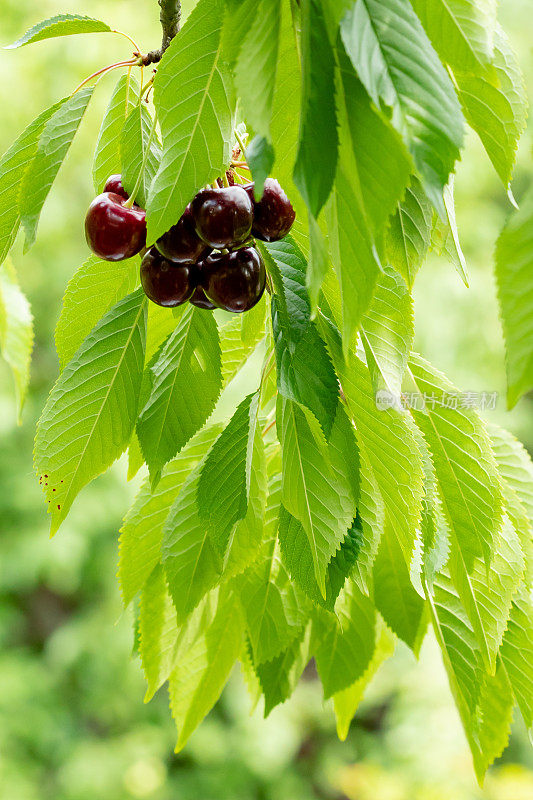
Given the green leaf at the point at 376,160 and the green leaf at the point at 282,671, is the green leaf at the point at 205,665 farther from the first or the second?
the green leaf at the point at 376,160

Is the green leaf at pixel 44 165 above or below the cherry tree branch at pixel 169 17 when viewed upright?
below

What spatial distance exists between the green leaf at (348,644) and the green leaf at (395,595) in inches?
1.5

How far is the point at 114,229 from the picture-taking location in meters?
0.48

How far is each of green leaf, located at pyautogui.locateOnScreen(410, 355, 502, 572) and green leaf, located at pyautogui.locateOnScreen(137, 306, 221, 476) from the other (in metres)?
0.14

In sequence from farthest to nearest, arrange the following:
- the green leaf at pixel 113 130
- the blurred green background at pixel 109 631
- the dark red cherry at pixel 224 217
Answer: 1. the blurred green background at pixel 109 631
2. the green leaf at pixel 113 130
3. the dark red cherry at pixel 224 217

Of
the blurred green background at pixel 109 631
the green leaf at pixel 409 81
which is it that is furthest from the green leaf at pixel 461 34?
the blurred green background at pixel 109 631

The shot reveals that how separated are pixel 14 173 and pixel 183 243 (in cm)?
14

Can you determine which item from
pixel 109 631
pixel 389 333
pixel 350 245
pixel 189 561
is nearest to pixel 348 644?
pixel 189 561

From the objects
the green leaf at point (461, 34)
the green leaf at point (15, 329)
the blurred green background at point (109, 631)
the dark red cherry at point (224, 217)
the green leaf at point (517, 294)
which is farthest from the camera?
the blurred green background at point (109, 631)

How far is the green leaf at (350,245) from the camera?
30 cm

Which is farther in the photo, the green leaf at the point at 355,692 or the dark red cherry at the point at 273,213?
the green leaf at the point at 355,692

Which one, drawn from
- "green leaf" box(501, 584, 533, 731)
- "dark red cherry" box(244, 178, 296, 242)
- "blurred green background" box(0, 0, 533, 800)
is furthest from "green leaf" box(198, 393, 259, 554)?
"blurred green background" box(0, 0, 533, 800)

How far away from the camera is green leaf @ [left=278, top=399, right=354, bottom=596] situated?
42 centimetres

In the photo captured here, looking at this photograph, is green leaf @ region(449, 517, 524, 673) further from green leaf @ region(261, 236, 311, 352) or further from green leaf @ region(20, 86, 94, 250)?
green leaf @ region(20, 86, 94, 250)
